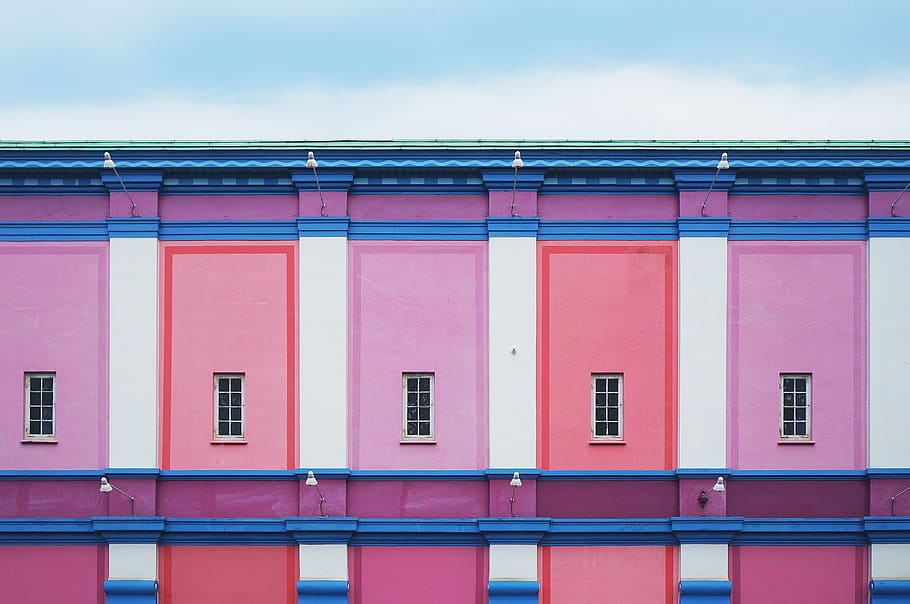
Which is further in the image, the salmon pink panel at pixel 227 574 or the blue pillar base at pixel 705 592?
the salmon pink panel at pixel 227 574

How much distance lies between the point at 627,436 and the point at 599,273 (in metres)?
3.01

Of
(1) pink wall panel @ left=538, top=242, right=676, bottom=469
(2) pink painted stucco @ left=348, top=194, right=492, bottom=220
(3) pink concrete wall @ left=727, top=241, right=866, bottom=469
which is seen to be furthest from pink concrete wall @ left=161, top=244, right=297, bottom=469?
(3) pink concrete wall @ left=727, top=241, right=866, bottom=469

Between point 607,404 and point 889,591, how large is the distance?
599cm

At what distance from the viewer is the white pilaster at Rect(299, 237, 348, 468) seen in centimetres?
1422

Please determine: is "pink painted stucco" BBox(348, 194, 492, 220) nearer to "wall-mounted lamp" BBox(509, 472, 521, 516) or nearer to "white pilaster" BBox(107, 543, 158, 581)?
"wall-mounted lamp" BBox(509, 472, 521, 516)

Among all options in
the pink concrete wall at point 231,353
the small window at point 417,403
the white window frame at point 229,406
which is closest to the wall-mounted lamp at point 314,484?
the pink concrete wall at point 231,353

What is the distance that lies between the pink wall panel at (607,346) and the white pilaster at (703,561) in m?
1.52

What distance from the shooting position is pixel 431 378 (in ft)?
47.5

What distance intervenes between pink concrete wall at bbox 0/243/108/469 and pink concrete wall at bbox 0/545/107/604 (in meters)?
1.54

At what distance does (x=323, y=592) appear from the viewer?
14.2m

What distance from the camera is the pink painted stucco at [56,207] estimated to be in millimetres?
14594

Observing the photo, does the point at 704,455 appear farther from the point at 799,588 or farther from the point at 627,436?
the point at 799,588

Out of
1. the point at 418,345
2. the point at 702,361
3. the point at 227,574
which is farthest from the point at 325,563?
the point at 702,361

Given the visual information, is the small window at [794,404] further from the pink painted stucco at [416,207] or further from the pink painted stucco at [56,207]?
the pink painted stucco at [56,207]
